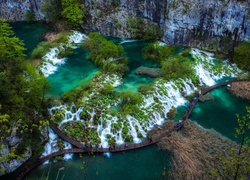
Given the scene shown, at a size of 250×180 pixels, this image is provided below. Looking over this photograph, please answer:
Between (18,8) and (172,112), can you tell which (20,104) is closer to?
(172,112)

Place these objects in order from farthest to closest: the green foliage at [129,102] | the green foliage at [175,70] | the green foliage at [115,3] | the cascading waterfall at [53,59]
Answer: the green foliage at [115,3] → the cascading waterfall at [53,59] → the green foliage at [175,70] → the green foliage at [129,102]

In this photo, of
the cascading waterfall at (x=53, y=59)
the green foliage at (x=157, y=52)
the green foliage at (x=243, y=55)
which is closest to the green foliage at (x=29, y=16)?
the cascading waterfall at (x=53, y=59)

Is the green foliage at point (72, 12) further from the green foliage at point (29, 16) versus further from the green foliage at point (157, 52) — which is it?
the green foliage at point (157, 52)

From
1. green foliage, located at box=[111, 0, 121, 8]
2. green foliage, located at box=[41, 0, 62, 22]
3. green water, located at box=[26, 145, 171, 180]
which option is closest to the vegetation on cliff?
green water, located at box=[26, 145, 171, 180]

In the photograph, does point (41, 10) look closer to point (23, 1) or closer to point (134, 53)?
point (23, 1)

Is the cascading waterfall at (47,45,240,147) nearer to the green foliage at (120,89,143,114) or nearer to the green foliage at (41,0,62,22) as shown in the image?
Result: the green foliage at (120,89,143,114)

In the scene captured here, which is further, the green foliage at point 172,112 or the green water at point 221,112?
the green foliage at point 172,112

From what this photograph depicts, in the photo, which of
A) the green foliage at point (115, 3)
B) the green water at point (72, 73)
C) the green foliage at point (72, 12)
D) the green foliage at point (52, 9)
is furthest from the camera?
the green foliage at point (52, 9)
